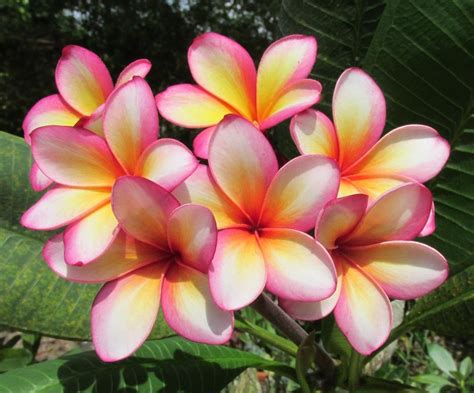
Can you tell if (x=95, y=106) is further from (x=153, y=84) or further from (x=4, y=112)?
(x=4, y=112)

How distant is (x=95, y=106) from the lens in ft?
2.09

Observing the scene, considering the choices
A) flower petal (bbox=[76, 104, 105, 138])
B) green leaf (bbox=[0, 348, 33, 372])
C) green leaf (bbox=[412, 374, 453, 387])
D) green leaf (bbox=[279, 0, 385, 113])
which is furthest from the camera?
green leaf (bbox=[412, 374, 453, 387])

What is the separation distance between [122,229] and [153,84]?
305cm

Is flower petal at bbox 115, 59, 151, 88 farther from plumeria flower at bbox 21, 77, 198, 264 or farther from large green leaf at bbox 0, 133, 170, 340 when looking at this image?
large green leaf at bbox 0, 133, 170, 340

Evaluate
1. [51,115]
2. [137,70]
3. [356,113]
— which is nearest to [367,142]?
[356,113]

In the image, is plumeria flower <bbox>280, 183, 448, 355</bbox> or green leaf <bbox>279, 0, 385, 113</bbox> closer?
plumeria flower <bbox>280, 183, 448, 355</bbox>

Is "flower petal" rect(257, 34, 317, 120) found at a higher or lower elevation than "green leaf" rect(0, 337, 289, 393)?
higher

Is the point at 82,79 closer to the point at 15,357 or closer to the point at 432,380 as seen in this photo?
the point at 15,357

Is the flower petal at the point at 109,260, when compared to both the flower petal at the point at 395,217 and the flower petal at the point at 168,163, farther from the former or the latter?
the flower petal at the point at 395,217

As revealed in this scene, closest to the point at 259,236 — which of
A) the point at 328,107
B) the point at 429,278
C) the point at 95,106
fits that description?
the point at 429,278

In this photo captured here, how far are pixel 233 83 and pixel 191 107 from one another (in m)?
0.05

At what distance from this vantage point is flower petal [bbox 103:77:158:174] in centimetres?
51

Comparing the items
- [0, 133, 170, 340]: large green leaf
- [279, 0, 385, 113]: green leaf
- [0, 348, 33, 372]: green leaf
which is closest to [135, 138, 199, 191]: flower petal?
[0, 133, 170, 340]: large green leaf

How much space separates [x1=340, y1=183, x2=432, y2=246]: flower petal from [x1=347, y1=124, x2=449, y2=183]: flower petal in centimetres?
7
